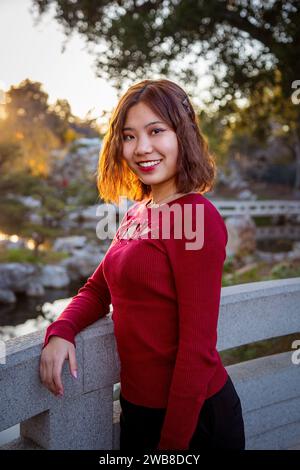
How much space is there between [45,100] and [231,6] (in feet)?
17.7

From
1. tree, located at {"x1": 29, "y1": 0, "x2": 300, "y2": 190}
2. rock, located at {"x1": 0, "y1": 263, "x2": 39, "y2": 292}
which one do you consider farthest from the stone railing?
rock, located at {"x1": 0, "y1": 263, "x2": 39, "y2": 292}

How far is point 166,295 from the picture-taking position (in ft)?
4.25

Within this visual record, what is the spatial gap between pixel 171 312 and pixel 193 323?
0.10m

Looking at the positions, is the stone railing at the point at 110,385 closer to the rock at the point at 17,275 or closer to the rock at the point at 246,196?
the rock at the point at 17,275

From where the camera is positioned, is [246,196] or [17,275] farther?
[246,196]

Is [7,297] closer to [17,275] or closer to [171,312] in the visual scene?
[17,275]

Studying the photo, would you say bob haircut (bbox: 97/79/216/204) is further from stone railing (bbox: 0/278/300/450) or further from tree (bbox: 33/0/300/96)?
tree (bbox: 33/0/300/96)

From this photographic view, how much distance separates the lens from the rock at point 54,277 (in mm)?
9477

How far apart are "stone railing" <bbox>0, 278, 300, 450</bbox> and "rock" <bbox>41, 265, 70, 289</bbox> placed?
7508 millimetres

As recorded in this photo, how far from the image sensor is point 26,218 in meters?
12.3

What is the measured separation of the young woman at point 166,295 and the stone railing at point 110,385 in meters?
0.08

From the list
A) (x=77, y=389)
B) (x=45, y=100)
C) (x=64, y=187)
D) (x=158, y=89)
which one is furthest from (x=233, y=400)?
(x=64, y=187)

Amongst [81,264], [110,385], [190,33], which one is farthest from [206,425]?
[81,264]

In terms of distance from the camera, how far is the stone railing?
146cm
